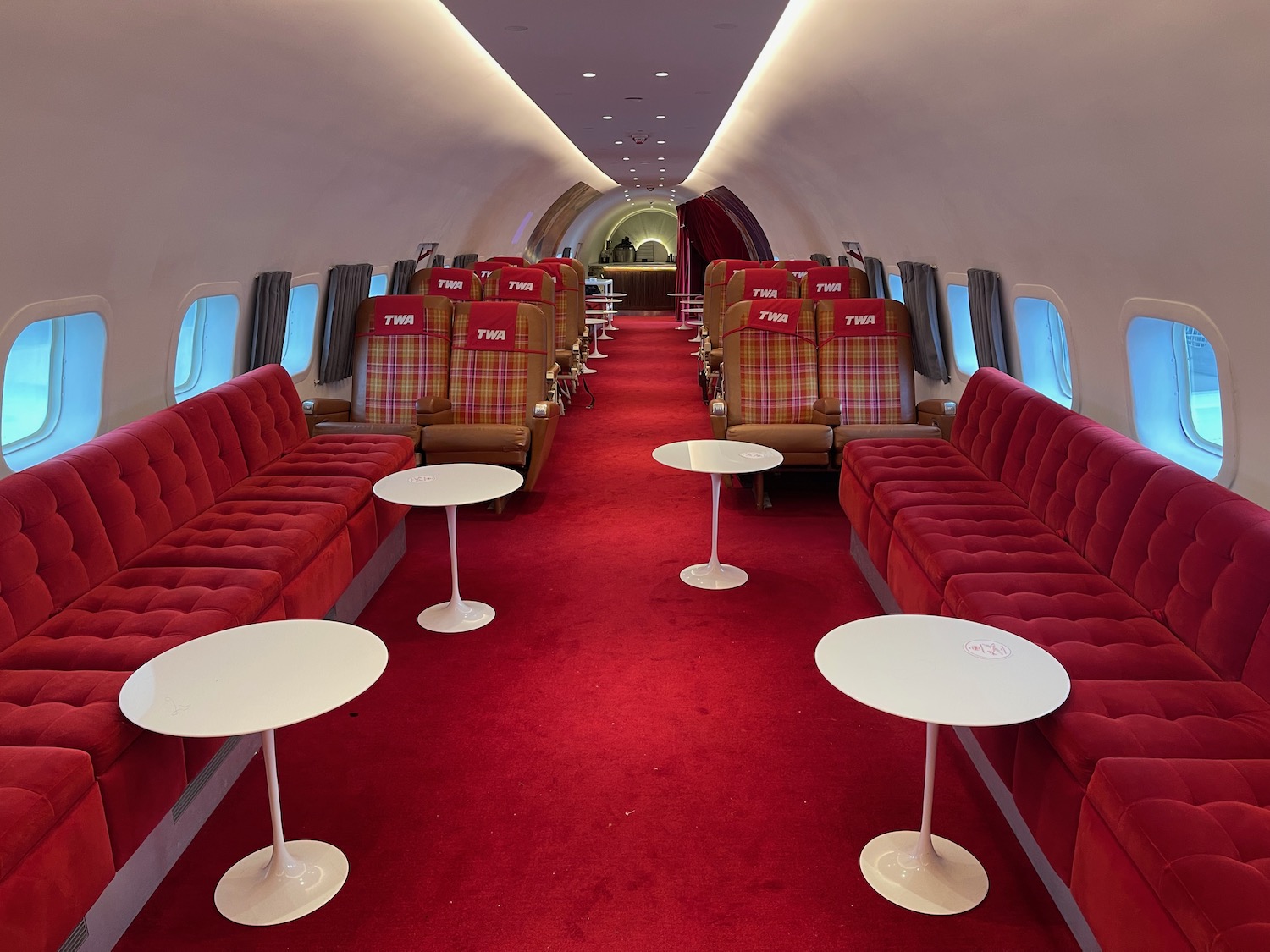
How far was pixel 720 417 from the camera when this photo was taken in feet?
21.4

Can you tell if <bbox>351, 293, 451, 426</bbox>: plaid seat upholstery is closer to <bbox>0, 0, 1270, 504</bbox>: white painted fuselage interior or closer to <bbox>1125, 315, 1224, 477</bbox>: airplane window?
<bbox>0, 0, 1270, 504</bbox>: white painted fuselage interior

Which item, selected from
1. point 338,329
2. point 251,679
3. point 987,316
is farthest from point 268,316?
point 987,316

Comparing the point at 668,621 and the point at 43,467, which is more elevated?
the point at 43,467

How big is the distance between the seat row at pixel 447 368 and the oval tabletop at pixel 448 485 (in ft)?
4.91

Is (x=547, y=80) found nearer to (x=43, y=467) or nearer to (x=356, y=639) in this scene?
(x=43, y=467)

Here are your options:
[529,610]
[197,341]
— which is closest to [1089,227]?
[529,610]

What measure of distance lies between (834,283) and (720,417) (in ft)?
10.6

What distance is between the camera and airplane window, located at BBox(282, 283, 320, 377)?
774 centimetres

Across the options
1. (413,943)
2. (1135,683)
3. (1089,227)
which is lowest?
(413,943)

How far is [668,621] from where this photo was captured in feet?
15.3

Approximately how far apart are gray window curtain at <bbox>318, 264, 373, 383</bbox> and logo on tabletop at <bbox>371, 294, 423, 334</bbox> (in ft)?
2.30

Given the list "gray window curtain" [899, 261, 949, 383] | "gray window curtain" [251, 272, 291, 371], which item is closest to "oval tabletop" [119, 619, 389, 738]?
"gray window curtain" [251, 272, 291, 371]

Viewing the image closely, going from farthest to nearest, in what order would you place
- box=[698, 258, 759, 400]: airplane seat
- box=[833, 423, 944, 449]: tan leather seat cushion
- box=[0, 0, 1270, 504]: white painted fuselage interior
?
box=[698, 258, 759, 400]: airplane seat
box=[833, 423, 944, 449]: tan leather seat cushion
box=[0, 0, 1270, 504]: white painted fuselage interior

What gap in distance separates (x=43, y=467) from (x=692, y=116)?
7.42 metres
